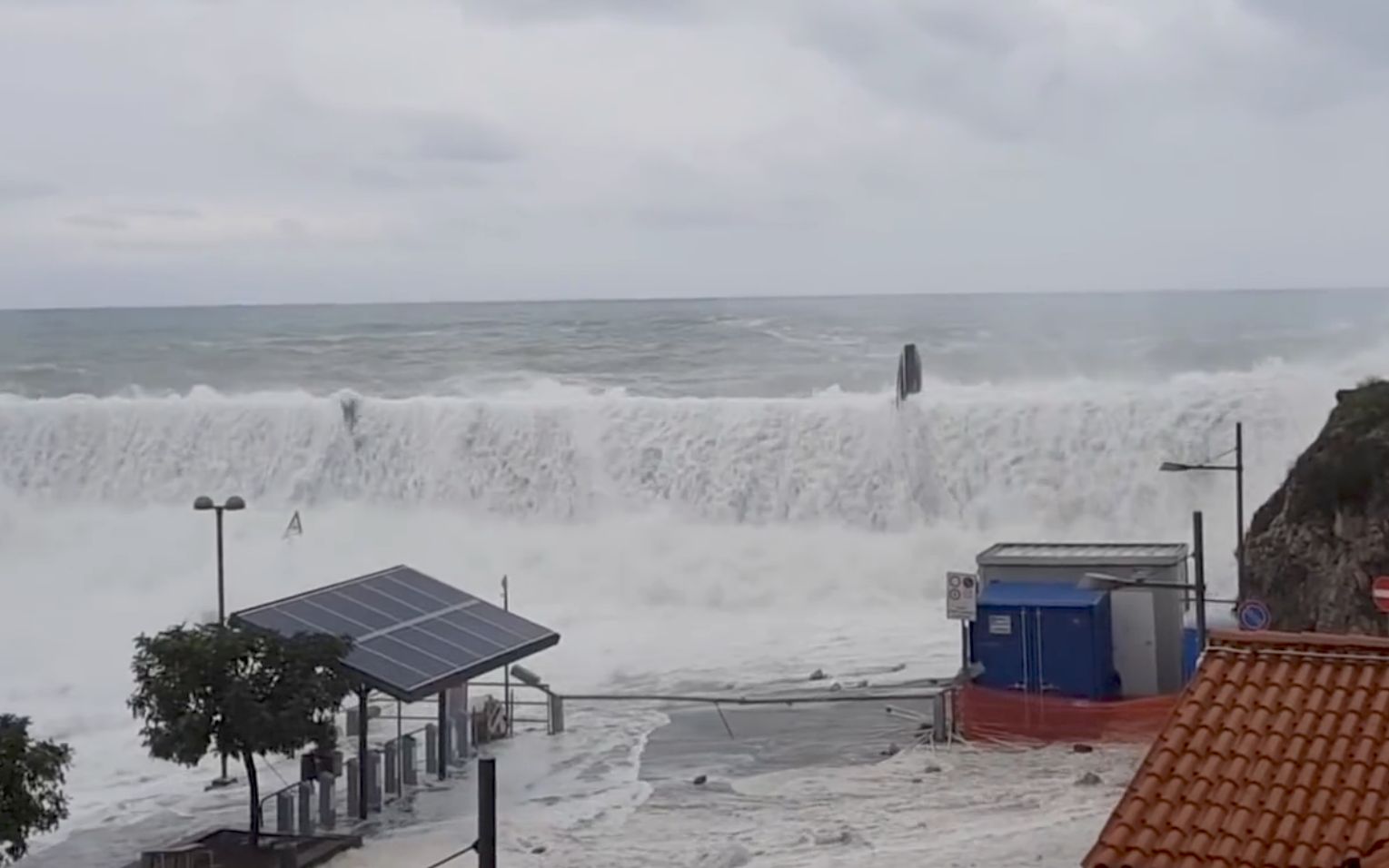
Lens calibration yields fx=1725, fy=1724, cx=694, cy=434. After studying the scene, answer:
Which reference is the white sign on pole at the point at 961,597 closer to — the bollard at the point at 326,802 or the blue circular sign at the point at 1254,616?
the blue circular sign at the point at 1254,616

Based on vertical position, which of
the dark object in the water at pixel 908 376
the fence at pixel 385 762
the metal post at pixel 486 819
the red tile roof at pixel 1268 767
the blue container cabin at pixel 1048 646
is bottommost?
the fence at pixel 385 762

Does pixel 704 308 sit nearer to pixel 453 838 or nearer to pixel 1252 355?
pixel 1252 355

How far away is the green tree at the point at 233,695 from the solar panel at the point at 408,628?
0.99 m

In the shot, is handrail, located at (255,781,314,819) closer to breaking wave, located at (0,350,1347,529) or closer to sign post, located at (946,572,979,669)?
sign post, located at (946,572,979,669)

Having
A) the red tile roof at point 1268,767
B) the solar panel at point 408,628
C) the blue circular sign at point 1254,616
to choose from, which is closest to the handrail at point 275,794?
the solar panel at point 408,628

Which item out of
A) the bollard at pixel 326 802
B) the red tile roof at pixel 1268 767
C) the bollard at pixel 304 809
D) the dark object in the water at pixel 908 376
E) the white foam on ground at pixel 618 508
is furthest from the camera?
the dark object in the water at pixel 908 376

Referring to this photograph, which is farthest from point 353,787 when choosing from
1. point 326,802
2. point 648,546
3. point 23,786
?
point 648,546

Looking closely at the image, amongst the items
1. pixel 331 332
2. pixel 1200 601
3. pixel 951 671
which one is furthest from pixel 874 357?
pixel 1200 601

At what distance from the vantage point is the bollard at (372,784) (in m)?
20.0

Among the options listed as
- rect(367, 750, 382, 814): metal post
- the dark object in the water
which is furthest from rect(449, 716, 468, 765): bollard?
the dark object in the water

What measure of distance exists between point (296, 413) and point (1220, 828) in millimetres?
43722

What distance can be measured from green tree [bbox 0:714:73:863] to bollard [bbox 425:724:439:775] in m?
8.28

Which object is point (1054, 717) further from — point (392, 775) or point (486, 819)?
point (486, 819)

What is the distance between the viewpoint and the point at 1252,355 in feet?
273
